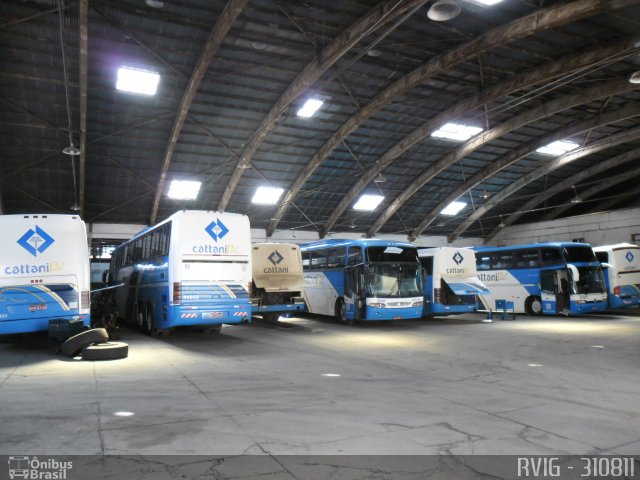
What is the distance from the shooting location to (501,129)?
999 inches

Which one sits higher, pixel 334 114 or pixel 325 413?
pixel 334 114

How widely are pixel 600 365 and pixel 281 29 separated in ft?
47.1

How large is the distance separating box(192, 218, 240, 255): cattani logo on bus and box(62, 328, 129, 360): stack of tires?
3.18 metres

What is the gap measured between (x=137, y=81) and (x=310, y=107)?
764 cm

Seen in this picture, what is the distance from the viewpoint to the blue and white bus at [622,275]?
2092 cm

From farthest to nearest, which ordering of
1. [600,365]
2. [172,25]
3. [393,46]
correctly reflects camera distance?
1. [393,46]
2. [172,25]
3. [600,365]

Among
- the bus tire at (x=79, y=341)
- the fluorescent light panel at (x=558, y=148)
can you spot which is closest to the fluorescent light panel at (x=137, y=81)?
the bus tire at (x=79, y=341)

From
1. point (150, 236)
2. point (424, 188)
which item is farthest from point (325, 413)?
point (424, 188)

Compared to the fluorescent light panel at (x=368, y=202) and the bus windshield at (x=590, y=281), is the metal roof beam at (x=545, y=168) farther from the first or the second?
the bus windshield at (x=590, y=281)

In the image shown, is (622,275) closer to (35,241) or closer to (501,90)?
(501,90)

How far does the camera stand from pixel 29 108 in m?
19.7

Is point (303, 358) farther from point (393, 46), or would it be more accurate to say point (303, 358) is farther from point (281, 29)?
point (393, 46)

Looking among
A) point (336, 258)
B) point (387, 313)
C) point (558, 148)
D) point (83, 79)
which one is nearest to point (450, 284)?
point (387, 313)

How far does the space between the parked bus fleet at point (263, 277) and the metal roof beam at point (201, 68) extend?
5.60 meters
